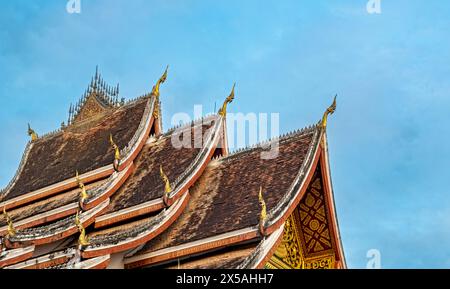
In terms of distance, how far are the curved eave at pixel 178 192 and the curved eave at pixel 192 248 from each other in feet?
3.12

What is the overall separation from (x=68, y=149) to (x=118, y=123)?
4.80ft

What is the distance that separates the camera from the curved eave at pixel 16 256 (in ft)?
45.4

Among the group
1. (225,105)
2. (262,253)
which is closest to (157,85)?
(225,105)

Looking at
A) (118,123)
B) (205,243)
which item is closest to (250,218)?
(205,243)

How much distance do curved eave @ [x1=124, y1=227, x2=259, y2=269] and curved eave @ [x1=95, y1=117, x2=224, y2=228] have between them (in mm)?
951

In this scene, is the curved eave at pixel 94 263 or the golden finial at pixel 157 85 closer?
the curved eave at pixel 94 263

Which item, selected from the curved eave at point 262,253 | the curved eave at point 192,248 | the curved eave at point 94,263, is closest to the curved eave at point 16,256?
the curved eave at point 94,263

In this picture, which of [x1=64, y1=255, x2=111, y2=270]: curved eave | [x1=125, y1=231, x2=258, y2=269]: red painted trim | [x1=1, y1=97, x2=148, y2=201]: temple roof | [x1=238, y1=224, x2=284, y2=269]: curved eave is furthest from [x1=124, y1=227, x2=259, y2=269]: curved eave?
[x1=1, y1=97, x2=148, y2=201]: temple roof

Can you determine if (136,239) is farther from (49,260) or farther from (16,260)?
(16,260)

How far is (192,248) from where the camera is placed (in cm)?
1295

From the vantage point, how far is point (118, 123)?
18203 mm

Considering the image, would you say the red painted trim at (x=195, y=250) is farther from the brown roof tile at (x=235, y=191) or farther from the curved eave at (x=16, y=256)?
the curved eave at (x=16, y=256)

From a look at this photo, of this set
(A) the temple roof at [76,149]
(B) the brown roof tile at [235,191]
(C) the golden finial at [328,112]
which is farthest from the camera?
(A) the temple roof at [76,149]

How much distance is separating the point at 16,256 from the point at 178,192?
9.61ft
